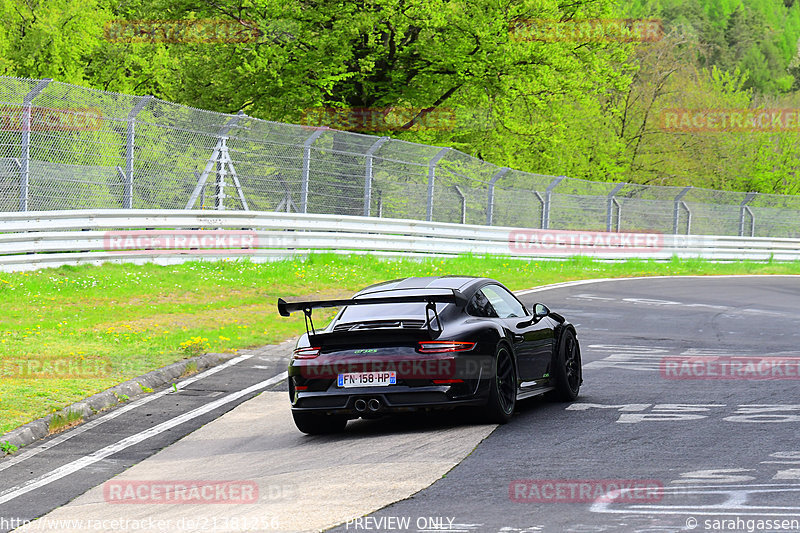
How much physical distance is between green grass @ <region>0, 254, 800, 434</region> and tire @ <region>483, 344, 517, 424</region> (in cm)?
398

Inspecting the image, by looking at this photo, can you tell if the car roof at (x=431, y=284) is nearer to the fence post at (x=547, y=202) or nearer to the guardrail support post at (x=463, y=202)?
the guardrail support post at (x=463, y=202)

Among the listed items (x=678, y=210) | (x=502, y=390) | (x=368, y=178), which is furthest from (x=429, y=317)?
(x=678, y=210)

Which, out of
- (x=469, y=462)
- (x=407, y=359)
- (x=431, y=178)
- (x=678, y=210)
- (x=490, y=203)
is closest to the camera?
(x=469, y=462)

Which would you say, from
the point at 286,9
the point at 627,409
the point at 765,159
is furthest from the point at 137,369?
the point at 765,159

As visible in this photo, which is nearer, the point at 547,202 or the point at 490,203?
the point at 490,203

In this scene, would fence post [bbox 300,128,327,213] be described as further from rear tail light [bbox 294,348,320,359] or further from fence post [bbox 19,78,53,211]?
rear tail light [bbox 294,348,320,359]

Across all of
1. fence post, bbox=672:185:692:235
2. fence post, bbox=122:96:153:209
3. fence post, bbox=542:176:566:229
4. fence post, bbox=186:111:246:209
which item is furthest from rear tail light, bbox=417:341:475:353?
fence post, bbox=672:185:692:235

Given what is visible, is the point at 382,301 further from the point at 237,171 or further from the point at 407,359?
the point at 237,171

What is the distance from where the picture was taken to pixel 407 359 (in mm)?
8516

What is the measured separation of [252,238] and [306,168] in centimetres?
234

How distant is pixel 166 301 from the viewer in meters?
17.2

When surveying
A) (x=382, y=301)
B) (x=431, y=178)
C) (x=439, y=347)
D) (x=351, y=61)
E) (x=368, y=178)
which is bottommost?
(x=439, y=347)

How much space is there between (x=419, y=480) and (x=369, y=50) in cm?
2671

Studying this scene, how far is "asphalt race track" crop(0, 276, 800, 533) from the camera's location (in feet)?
20.2
